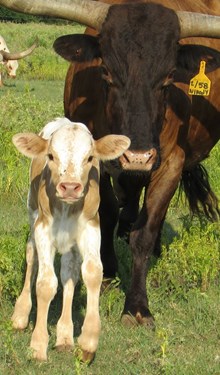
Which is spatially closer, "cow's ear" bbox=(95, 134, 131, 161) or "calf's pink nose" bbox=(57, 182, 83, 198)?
"calf's pink nose" bbox=(57, 182, 83, 198)

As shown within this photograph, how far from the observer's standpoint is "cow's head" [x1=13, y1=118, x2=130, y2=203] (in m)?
5.27

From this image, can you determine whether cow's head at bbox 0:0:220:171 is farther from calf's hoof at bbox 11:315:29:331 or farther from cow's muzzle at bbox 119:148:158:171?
calf's hoof at bbox 11:315:29:331

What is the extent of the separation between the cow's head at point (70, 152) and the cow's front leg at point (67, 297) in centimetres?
52

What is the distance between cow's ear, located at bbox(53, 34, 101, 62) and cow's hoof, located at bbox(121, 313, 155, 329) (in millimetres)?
1754

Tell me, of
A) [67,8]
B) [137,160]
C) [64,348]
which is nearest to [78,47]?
[67,8]

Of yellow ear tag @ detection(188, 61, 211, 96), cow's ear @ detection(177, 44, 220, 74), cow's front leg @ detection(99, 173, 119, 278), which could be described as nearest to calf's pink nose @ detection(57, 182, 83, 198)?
cow's ear @ detection(177, 44, 220, 74)

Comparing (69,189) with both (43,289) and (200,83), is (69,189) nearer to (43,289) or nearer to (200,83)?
(43,289)

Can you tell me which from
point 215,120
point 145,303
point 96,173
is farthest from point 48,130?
point 215,120

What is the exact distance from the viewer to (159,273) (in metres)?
7.31

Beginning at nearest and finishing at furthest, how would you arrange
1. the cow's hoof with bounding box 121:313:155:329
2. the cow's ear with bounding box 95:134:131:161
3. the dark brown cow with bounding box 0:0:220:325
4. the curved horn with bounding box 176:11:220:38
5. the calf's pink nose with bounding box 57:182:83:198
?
the calf's pink nose with bounding box 57:182:83:198, the cow's ear with bounding box 95:134:131:161, the dark brown cow with bounding box 0:0:220:325, the cow's hoof with bounding box 121:313:155:329, the curved horn with bounding box 176:11:220:38

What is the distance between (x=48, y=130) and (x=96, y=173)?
0.49 m

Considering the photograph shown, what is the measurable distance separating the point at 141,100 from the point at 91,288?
1.40 m

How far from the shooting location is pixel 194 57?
7062 millimetres

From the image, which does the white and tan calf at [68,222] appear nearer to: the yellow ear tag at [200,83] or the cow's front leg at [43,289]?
the cow's front leg at [43,289]
